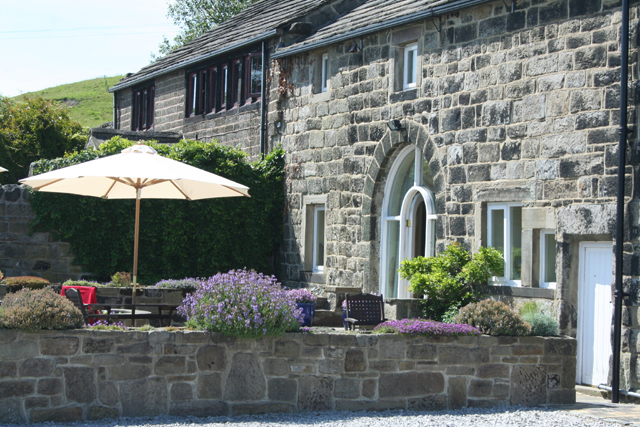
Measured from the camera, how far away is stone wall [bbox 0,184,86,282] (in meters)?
16.0

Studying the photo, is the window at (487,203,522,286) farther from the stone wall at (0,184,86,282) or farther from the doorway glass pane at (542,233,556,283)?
the stone wall at (0,184,86,282)

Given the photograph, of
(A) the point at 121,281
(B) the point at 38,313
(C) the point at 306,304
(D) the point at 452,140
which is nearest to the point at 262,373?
(B) the point at 38,313

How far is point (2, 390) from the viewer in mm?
7453

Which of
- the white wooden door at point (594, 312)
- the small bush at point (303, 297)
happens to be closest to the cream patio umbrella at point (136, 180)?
the small bush at point (303, 297)

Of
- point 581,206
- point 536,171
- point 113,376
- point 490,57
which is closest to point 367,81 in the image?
point 490,57

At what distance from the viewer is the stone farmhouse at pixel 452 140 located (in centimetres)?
1068

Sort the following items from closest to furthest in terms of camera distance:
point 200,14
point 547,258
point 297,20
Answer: point 547,258 < point 297,20 < point 200,14

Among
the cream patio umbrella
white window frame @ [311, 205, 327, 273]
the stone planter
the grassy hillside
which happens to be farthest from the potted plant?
the grassy hillside

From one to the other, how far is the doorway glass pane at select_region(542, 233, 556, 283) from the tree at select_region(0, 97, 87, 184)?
2073 centimetres

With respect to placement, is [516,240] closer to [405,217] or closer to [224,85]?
[405,217]

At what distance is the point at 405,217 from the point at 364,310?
12.1 ft

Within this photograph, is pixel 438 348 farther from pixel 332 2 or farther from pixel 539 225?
pixel 332 2

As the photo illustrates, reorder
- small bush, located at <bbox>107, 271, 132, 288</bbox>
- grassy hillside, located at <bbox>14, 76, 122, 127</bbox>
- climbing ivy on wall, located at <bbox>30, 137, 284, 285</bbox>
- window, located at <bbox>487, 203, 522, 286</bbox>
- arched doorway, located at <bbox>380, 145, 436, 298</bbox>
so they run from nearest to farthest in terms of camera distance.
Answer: window, located at <bbox>487, 203, 522, 286</bbox> → arched doorway, located at <bbox>380, 145, 436, 298</bbox> → small bush, located at <bbox>107, 271, 132, 288</bbox> → climbing ivy on wall, located at <bbox>30, 137, 284, 285</bbox> → grassy hillside, located at <bbox>14, 76, 122, 127</bbox>

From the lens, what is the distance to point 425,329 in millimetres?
8570
